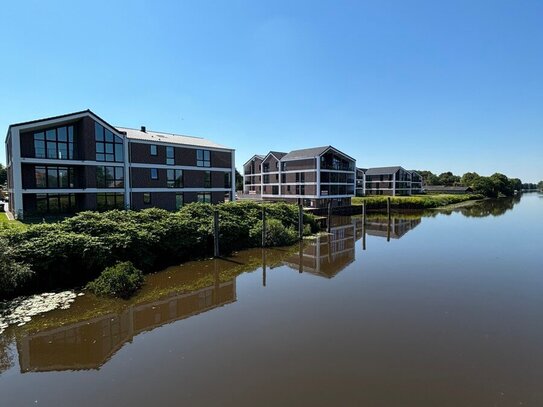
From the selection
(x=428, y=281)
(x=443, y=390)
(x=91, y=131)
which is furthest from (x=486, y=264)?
(x=91, y=131)

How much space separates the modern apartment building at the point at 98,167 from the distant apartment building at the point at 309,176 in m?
16.3

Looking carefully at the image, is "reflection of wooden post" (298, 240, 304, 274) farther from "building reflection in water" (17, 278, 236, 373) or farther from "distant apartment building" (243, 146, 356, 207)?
"distant apartment building" (243, 146, 356, 207)

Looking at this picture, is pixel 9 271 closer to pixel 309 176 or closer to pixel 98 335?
pixel 98 335

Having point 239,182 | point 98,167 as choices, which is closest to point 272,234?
point 98,167

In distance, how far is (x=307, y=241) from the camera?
25547mm

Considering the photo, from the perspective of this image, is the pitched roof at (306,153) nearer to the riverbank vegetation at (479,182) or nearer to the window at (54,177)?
the window at (54,177)

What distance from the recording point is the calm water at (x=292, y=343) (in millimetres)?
6918

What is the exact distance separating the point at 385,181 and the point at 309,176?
3770cm

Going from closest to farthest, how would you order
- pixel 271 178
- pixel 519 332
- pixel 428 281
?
pixel 519 332, pixel 428 281, pixel 271 178

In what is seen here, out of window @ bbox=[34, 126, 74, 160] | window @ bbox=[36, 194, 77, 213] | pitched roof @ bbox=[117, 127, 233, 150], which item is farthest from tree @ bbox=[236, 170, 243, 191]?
window @ bbox=[34, 126, 74, 160]

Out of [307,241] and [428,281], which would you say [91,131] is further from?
[428,281]

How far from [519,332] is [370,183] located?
241 ft

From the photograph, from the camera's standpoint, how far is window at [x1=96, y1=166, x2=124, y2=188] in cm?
2777

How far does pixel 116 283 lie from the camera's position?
1276cm
